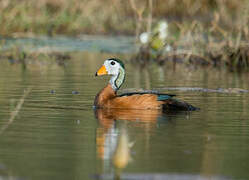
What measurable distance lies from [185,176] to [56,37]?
21134 mm

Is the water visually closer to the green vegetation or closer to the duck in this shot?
the duck

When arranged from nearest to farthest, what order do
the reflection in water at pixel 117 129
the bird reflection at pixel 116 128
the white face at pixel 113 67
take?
the reflection in water at pixel 117 129 → the bird reflection at pixel 116 128 → the white face at pixel 113 67

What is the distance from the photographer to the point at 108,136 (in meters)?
8.64

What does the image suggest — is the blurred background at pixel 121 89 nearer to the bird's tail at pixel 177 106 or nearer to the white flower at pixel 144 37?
the white flower at pixel 144 37

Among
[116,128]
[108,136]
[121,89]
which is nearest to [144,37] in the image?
[121,89]

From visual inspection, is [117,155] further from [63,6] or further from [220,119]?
[63,6]

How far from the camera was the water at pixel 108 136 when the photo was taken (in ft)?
22.2

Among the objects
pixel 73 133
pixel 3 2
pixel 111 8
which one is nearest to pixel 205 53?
pixel 3 2

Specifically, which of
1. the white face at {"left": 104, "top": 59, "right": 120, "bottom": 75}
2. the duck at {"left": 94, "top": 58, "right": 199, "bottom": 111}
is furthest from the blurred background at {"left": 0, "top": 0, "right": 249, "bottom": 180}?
the white face at {"left": 104, "top": 59, "right": 120, "bottom": 75}

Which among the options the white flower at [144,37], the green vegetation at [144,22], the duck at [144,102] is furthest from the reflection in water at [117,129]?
the white flower at [144,37]

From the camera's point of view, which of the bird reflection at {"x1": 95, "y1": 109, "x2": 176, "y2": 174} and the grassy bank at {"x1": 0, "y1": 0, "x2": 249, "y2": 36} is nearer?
the bird reflection at {"x1": 95, "y1": 109, "x2": 176, "y2": 174}

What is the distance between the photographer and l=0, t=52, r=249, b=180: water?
267 inches

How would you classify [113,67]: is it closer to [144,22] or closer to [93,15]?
[144,22]

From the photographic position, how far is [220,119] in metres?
10.4
